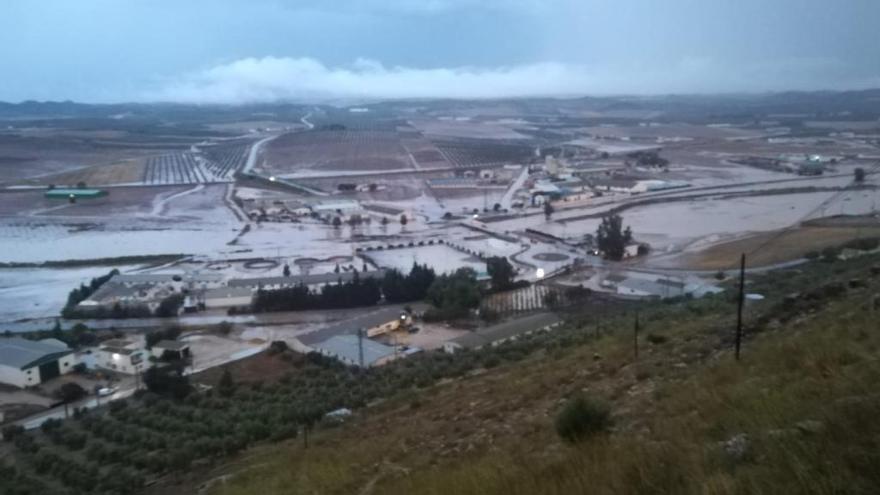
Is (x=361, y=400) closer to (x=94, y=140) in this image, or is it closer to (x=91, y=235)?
(x=91, y=235)

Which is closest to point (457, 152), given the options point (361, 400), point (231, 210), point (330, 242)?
point (231, 210)

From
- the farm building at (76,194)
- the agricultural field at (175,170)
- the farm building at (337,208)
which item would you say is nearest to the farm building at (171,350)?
the farm building at (337,208)

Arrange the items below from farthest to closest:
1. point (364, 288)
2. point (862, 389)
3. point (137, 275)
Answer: point (137, 275) → point (364, 288) → point (862, 389)

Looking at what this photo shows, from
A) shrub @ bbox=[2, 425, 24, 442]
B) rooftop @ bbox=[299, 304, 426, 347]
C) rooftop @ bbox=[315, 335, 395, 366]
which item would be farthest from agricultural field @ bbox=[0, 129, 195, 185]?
shrub @ bbox=[2, 425, 24, 442]

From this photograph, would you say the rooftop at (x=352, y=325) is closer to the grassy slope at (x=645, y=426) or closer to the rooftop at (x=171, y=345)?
the rooftop at (x=171, y=345)

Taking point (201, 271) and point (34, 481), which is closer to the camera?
point (34, 481)

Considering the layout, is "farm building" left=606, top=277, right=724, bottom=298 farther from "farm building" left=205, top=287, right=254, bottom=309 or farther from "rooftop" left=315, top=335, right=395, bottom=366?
"farm building" left=205, top=287, right=254, bottom=309
